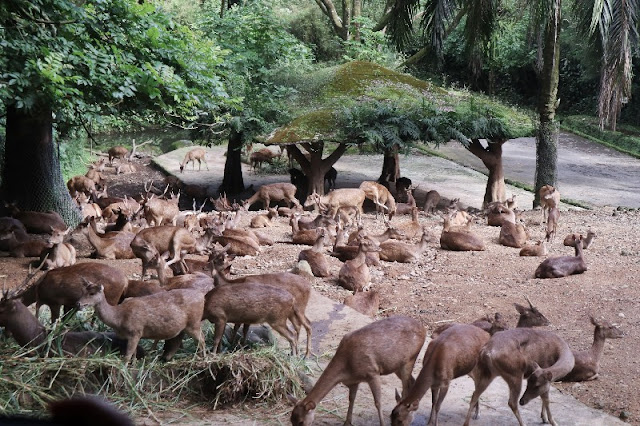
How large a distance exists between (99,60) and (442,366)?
6245mm

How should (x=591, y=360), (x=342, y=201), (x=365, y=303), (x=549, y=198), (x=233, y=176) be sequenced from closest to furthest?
(x=591, y=360)
(x=365, y=303)
(x=549, y=198)
(x=342, y=201)
(x=233, y=176)

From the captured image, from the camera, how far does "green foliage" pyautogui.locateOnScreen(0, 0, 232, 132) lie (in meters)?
9.27

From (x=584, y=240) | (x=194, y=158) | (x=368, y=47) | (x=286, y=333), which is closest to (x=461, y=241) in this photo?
(x=584, y=240)

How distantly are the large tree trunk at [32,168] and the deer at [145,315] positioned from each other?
Result: 617 centimetres

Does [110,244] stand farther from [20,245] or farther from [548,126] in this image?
[548,126]

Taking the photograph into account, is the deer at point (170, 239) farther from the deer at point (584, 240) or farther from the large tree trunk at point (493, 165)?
the large tree trunk at point (493, 165)

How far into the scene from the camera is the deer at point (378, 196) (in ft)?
57.3

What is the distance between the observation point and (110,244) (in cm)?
1147

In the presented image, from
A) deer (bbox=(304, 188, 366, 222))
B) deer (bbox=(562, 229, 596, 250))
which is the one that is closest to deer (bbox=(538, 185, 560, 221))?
deer (bbox=(562, 229, 596, 250))

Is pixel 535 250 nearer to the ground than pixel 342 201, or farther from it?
nearer to the ground

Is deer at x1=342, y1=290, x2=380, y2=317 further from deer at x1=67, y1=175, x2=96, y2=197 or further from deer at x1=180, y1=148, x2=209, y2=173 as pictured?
deer at x1=180, y1=148, x2=209, y2=173

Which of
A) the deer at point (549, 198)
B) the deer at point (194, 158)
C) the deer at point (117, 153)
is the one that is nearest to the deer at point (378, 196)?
the deer at point (549, 198)

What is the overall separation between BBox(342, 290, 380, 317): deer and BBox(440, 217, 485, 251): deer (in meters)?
4.29

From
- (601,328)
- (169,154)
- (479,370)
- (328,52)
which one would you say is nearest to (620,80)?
(601,328)
